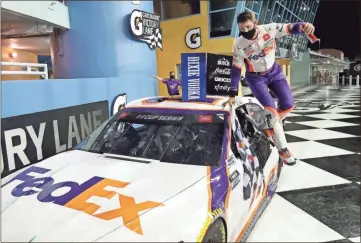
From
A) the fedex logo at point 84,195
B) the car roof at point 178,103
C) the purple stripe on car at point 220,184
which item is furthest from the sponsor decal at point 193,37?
the fedex logo at point 84,195

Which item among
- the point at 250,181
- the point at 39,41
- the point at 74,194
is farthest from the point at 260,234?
the point at 39,41

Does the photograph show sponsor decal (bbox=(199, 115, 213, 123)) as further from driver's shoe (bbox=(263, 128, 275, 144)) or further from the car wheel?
driver's shoe (bbox=(263, 128, 275, 144))

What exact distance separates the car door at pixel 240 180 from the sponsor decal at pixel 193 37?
9.98m

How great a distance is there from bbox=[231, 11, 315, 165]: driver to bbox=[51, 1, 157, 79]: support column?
350 centimetres

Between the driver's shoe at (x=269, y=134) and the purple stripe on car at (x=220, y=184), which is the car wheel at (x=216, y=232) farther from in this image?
the driver's shoe at (x=269, y=134)

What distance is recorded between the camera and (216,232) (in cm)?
176

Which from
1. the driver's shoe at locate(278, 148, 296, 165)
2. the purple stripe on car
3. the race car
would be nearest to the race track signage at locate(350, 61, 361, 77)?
the driver's shoe at locate(278, 148, 296, 165)

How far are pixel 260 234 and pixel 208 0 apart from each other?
1100 centimetres

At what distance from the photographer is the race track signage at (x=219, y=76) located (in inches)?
115

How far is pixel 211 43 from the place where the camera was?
39.5 ft

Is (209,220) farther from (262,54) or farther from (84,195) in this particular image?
(262,54)

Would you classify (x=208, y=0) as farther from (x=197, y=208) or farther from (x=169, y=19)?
(x=197, y=208)

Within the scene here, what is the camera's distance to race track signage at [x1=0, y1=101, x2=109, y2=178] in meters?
3.43

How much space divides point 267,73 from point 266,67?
81 millimetres
